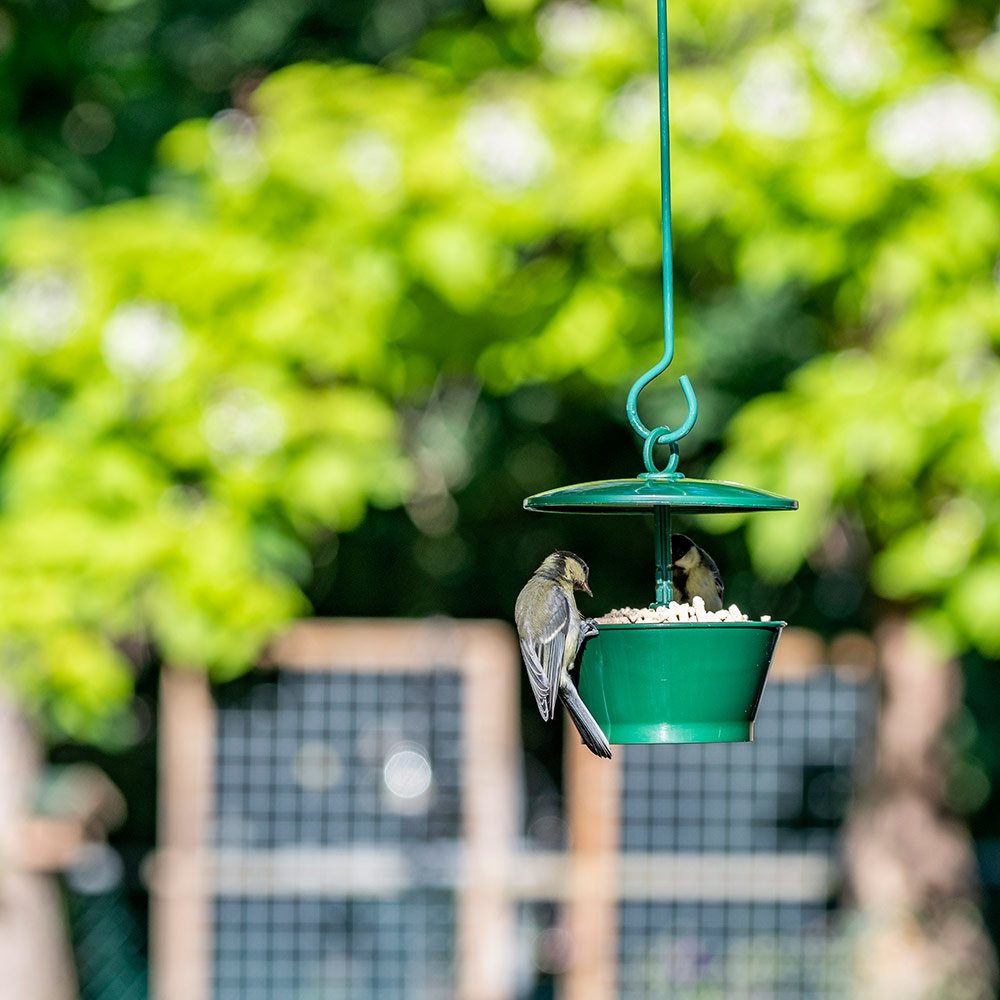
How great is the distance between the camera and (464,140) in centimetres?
475

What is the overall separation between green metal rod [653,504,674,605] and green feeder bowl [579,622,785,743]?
21 cm

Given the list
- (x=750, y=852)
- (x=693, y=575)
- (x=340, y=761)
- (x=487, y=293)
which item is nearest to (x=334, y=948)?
(x=340, y=761)

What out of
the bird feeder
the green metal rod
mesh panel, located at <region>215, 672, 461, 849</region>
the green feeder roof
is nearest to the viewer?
the green feeder roof

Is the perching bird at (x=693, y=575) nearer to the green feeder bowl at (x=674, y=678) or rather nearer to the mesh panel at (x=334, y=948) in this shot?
the green feeder bowl at (x=674, y=678)

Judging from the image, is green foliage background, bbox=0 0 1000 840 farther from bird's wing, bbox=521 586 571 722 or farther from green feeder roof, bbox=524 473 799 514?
bird's wing, bbox=521 586 571 722

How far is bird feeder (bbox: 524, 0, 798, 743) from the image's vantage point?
2.34 meters

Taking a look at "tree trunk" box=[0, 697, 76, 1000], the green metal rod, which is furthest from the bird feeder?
"tree trunk" box=[0, 697, 76, 1000]

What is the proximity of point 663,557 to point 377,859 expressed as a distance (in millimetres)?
3740

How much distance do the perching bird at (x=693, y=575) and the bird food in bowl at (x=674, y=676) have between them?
211mm

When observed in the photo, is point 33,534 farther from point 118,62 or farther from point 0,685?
point 118,62

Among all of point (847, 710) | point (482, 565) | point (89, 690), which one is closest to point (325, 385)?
point (89, 690)

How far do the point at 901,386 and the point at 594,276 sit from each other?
3.62ft

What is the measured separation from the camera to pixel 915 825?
19.9 ft

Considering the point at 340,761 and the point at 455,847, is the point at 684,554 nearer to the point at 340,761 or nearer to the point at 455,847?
the point at 455,847
